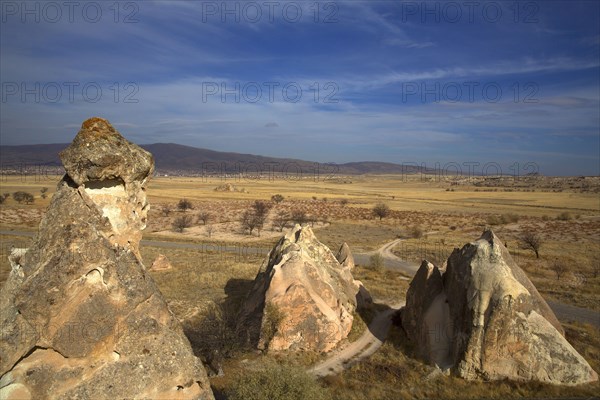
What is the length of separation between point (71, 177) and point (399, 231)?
2037 inches

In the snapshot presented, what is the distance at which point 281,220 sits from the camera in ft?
201

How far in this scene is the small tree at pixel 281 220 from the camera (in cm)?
5619

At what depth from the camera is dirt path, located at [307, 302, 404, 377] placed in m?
13.8

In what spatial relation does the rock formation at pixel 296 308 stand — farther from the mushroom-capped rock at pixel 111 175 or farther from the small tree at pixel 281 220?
the small tree at pixel 281 220

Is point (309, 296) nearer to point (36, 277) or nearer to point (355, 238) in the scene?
point (36, 277)

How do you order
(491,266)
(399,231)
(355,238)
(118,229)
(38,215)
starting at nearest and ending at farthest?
1. (118,229)
2. (491,266)
3. (355,238)
4. (399,231)
5. (38,215)

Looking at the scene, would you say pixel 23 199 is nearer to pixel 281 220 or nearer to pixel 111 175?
pixel 281 220

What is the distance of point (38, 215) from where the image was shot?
203 feet

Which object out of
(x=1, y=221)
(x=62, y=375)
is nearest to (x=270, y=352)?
(x=62, y=375)

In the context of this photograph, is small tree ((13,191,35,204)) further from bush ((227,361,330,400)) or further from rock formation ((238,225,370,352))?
bush ((227,361,330,400))

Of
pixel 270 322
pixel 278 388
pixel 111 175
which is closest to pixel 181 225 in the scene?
pixel 270 322

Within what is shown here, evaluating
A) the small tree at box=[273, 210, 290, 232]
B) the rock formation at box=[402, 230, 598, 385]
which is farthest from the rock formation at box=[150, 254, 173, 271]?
the small tree at box=[273, 210, 290, 232]

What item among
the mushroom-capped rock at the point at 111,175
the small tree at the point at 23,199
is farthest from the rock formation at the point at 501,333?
the small tree at the point at 23,199

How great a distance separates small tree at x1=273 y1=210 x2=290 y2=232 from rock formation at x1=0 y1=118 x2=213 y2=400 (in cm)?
4687
